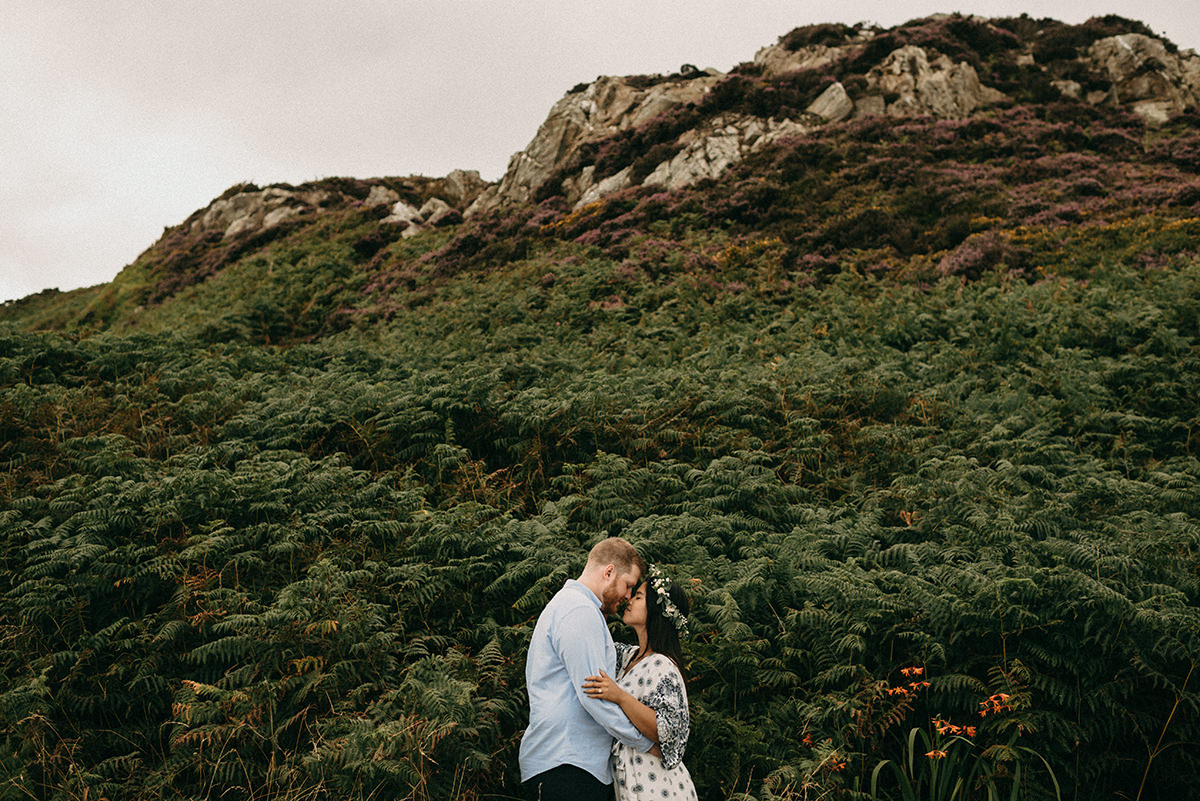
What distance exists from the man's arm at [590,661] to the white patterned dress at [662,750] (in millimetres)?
98

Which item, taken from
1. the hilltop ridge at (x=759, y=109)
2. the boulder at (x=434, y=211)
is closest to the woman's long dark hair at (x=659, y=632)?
the hilltop ridge at (x=759, y=109)

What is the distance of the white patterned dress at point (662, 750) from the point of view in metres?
3.52

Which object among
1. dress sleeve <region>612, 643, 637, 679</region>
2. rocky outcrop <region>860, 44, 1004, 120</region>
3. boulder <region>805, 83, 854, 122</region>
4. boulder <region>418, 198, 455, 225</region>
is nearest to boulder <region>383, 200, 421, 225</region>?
boulder <region>418, 198, 455, 225</region>

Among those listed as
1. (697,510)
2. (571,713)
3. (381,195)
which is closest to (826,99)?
(381,195)

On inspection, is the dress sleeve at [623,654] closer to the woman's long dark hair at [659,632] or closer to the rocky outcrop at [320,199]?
the woman's long dark hair at [659,632]

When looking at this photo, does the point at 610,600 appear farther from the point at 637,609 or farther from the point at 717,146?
the point at 717,146

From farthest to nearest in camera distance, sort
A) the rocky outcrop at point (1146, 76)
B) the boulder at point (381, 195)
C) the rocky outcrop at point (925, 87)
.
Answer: the boulder at point (381, 195), the rocky outcrop at point (925, 87), the rocky outcrop at point (1146, 76)

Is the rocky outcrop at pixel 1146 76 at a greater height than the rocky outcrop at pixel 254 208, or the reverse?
the rocky outcrop at pixel 254 208

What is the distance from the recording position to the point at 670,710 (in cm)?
362

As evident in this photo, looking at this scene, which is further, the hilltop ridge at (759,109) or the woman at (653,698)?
the hilltop ridge at (759,109)

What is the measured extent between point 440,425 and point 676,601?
580 cm

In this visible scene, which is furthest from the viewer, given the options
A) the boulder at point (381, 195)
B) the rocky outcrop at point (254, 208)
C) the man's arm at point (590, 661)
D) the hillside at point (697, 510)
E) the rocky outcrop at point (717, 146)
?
the boulder at point (381, 195)

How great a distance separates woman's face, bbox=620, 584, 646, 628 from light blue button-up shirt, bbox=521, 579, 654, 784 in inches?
11.2

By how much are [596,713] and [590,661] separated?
0.24 m
